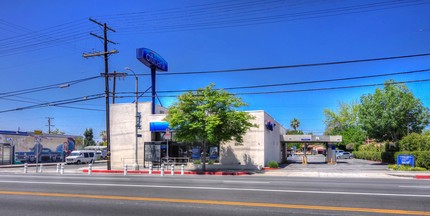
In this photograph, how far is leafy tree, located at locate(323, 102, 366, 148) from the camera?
7372cm

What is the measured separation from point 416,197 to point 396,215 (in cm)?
348

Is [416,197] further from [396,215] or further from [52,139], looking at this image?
[52,139]

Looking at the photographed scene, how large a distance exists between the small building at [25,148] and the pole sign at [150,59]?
17225mm

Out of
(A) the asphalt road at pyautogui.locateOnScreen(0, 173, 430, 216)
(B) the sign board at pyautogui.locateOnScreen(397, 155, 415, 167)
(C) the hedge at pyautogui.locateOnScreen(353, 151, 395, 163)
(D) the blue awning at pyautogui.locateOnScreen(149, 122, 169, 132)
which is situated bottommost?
(C) the hedge at pyautogui.locateOnScreen(353, 151, 395, 163)

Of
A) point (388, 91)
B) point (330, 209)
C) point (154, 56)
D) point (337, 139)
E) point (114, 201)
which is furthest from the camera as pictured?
point (337, 139)

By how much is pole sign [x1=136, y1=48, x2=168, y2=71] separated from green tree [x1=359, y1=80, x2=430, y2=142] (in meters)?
21.5

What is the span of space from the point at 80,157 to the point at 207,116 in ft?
96.7

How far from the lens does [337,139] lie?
143 feet

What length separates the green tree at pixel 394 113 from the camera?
3781 centimetres

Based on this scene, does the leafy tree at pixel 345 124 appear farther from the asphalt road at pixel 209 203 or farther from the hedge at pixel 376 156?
the asphalt road at pixel 209 203

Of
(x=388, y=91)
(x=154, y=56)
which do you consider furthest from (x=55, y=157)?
(x=388, y=91)

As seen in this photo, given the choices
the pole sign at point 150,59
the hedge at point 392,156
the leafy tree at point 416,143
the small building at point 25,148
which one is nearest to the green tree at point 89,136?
the small building at point 25,148

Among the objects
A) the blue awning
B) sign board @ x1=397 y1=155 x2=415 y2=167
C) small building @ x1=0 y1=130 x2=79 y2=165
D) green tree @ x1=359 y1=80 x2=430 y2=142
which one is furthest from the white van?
sign board @ x1=397 y1=155 x2=415 y2=167

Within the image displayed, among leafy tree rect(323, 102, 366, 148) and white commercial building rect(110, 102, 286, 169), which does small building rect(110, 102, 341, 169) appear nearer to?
white commercial building rect(110, 102, 286, 169)
